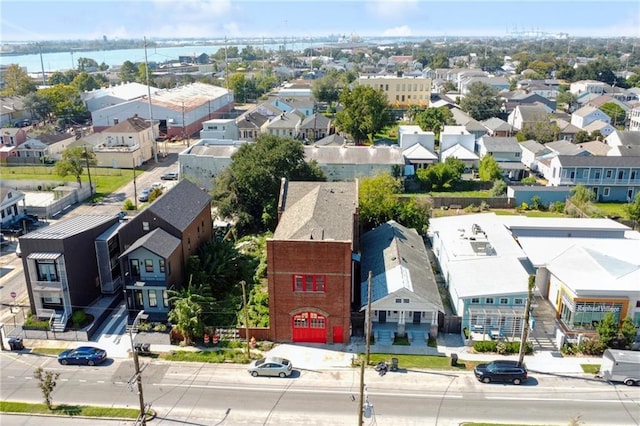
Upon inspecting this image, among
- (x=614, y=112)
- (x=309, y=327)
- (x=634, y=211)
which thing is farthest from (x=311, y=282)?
(x=614, y=112)

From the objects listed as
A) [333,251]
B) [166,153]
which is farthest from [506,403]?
[166,153]

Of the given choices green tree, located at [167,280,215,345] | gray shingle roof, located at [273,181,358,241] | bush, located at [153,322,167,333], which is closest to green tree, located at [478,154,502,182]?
gray shingle roof, located at [273,181,358,241]

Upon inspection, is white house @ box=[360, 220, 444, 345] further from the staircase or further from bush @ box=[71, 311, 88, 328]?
bush @ box=[71, 311, 88, 328]

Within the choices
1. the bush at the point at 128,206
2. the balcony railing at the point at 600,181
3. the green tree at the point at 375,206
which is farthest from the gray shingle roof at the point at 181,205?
the balcony railing at the point at 600,181

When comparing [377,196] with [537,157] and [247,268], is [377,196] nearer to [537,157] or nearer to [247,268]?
[247,268]

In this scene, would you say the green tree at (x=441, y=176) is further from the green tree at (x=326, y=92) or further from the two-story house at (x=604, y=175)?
the green tree at (x=326, y=92)

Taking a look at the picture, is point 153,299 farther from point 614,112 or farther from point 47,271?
point 614,112
